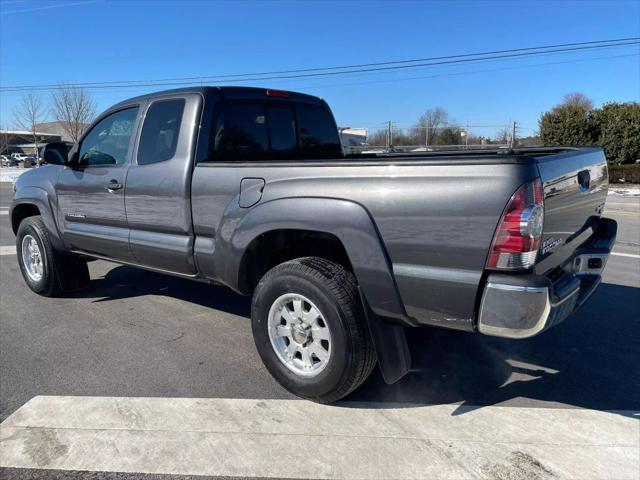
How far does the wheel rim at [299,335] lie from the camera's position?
324 centimetres

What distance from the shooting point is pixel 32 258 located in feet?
19.2

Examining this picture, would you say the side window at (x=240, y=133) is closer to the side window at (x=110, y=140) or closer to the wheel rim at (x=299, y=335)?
the side window at (x=110, y=140)

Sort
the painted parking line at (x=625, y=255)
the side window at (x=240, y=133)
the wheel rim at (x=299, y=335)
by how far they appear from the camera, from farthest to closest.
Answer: the painted parking line at (x=625, y=255) < the side window at (x=240, y=133) < the wheel rim at (x=299, y=335)

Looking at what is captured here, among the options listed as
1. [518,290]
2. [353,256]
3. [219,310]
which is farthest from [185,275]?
[518,290]

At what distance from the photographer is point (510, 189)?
8.14ft

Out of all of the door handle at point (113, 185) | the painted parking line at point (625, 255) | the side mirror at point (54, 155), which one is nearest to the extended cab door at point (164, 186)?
the door handle at point (113, 185)

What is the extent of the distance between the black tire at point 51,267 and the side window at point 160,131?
1935mm

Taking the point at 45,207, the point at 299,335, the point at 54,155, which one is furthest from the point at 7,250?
the point at 299,335

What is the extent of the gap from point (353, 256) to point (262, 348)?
100 cm

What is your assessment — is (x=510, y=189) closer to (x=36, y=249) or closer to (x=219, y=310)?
(x=219, y=310)

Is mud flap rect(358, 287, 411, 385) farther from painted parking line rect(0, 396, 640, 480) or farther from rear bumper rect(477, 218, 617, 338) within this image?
rear bumper rect(477, 218, 617, 338)

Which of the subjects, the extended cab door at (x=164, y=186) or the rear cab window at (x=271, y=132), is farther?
the rear cab window at (x=271, y=132)

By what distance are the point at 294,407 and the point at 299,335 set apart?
0.46m

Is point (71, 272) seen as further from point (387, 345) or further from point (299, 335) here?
point (387, 345)
